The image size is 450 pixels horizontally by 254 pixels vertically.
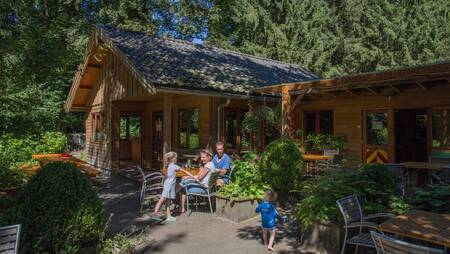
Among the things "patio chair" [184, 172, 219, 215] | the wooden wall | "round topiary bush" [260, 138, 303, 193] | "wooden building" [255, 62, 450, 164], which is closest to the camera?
"patio chair" [184, 172, 219, 215]

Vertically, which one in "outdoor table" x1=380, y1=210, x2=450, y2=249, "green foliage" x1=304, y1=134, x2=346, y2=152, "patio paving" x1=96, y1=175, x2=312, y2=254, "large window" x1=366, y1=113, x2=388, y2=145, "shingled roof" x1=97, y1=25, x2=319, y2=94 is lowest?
"patio paving" x1=96, y1=175, x2=312, y2=254

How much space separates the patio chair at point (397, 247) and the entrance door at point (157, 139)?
12.4m

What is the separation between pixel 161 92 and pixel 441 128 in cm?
836

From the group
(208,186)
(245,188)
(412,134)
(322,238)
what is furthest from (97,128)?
(322,238)

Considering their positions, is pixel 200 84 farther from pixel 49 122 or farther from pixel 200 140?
pixel 49 122

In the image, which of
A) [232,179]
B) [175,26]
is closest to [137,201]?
[232,179]

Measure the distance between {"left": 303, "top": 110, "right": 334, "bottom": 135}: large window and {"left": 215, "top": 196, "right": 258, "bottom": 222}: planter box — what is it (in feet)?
25.6

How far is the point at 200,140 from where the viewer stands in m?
12.9

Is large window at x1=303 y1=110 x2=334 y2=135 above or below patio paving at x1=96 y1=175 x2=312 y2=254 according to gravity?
above

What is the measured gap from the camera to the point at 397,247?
3.08 m

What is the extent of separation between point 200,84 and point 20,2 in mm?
5105

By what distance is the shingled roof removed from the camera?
1105cm

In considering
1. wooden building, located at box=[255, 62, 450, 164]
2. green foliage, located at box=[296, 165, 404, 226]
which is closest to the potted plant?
green foliage, located at box=[296, 165, 404, 226]

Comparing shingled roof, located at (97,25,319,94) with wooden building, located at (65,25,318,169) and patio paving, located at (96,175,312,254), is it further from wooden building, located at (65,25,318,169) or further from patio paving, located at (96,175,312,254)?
patio paving, located at (96,175,312,254)
